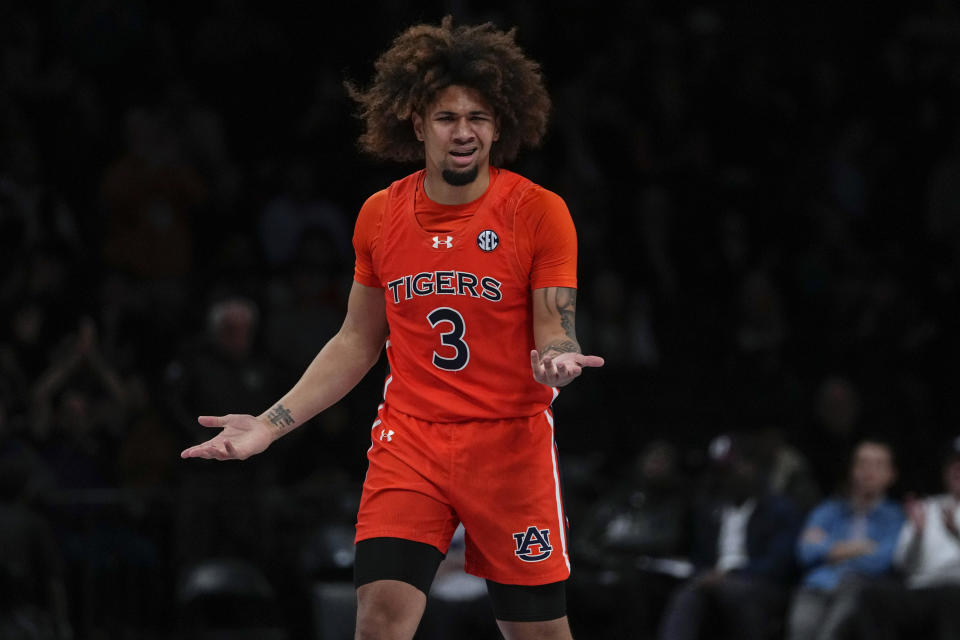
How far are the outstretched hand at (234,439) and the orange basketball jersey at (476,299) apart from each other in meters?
0.46

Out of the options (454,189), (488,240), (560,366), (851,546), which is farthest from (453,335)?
(851,546)

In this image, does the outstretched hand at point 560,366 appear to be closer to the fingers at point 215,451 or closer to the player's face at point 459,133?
the player's face at point 459,133

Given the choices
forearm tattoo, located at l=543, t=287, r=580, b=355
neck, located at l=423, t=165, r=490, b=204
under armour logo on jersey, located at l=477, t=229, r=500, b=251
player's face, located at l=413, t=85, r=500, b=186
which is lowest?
forearm tattoo, located at l=543, t=287, r=580, b=355

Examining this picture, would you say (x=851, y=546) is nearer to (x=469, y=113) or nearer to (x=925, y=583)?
(x=925, y=583)

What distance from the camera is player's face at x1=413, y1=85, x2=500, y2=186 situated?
4992mm

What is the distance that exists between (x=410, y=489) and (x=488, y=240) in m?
0.84

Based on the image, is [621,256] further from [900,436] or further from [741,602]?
[741,602]

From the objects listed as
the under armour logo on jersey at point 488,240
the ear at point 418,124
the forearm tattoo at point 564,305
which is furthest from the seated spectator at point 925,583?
the ear at point 418,124

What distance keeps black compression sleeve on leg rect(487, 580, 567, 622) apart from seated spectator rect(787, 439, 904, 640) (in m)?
4.65

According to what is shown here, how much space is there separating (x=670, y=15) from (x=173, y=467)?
697 cm

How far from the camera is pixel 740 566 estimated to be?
972 centimetres

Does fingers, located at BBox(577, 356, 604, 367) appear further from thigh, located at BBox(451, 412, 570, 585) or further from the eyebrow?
the eyebrow

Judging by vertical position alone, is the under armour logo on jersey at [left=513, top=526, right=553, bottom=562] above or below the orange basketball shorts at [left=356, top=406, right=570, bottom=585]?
below

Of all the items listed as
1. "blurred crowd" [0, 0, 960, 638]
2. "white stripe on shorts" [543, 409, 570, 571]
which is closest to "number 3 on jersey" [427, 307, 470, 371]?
"white stripe on shorts" [543, 409, 570, 571]
